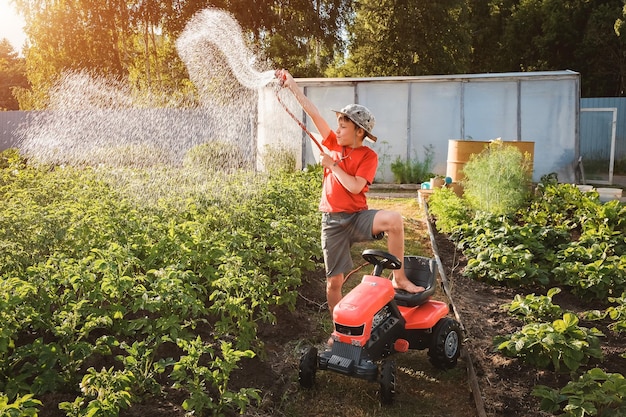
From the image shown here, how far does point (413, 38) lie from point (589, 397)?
1031 inches

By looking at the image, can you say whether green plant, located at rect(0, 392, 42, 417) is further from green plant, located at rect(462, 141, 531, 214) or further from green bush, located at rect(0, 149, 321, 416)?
green plant, located at rect(462, 141, 531, 214)

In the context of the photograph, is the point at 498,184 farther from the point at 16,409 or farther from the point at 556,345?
the point at 16,409

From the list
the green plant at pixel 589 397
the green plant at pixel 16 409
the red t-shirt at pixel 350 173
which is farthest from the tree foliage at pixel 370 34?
the green plant at pixel 16 409

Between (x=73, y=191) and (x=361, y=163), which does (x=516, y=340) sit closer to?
(x=361, y=163)

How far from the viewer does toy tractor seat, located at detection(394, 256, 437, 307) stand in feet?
14.2

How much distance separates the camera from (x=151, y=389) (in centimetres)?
361

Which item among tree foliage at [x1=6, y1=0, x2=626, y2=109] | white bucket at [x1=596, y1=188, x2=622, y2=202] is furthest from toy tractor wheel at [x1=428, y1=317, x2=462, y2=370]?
tree foliage at [x1=6, y1=0, x2=626, y2=109]

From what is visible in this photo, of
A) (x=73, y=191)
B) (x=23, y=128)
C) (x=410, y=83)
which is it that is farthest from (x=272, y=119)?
(x=23, y=128)

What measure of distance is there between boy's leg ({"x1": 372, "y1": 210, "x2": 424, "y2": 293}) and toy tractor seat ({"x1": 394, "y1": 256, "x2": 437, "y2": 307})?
0.05m

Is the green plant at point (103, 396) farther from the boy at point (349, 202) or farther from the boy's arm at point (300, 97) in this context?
the boy's arm at point (300, 97)

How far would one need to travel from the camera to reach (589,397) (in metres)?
3.47

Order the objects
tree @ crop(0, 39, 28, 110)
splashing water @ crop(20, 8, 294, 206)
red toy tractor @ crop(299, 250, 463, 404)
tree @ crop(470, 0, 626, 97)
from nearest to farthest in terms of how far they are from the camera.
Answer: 1. red toy tractor @ crop(299, 250, 463, 404)
2. splashing water @ crop(20, 8, 294, 206)
3. tree @ crop(470, 0, 626, 97)
4. tree @ crop(0, 39, 28, 110)

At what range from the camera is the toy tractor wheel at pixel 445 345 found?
431 cm

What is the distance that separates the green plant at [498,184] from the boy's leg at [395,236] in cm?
456
